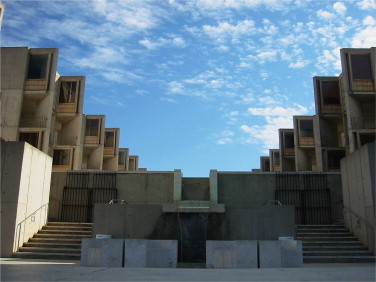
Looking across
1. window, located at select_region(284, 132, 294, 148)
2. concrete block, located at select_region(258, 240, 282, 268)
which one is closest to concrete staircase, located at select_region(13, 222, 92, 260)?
concrete block, located at select_region(258, 240, 282, 268)

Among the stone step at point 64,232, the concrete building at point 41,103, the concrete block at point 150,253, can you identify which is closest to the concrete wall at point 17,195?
the stone step at point 64,232

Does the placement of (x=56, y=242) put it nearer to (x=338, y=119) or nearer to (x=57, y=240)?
(x=57, y=240)

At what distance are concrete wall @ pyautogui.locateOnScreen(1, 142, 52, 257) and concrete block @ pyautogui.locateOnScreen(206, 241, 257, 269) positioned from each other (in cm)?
919

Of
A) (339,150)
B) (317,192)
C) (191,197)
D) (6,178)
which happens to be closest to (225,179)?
(191,197)

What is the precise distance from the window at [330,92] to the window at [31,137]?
2557 centimetres

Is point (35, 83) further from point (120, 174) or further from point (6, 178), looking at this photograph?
point (6, 178)

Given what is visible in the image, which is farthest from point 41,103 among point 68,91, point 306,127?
point 306,127

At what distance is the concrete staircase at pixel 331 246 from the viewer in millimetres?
15594

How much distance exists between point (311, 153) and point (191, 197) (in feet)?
74.9

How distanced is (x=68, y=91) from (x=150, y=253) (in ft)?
92.2

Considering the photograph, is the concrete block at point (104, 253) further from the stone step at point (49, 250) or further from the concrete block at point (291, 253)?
the stone step at point (49, 250)

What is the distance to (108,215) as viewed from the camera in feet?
54.8

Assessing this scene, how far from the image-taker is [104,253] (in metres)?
11.5

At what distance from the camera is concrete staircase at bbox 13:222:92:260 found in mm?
15758
